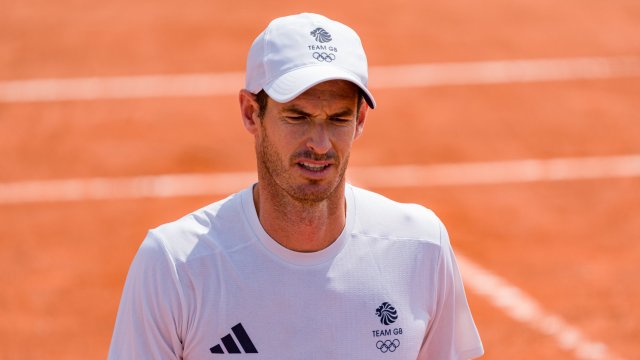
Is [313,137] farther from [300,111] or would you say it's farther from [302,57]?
[302,57]

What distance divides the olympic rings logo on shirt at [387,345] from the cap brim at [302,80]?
0.82 m

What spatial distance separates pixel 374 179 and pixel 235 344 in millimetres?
8772

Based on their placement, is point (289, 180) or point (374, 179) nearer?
point (289, 180)

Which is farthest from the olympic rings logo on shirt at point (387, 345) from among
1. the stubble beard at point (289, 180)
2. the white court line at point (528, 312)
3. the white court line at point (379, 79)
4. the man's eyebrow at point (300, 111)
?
the white court line at point (379, 79)

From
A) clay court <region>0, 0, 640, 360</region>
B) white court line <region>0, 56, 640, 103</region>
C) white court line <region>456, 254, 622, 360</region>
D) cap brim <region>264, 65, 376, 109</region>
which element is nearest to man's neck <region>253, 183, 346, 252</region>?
cap brim <region>264, 65, 376, 109</region>

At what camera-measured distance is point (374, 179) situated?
12516 mm

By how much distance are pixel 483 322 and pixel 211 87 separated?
6.08 meters

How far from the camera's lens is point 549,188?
12383 millimetres

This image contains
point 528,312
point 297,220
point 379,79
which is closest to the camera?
point 297,220

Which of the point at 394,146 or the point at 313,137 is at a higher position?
the point at 394,146

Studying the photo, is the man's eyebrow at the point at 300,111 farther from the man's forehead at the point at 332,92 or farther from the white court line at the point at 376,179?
the white court line at the point at 376,179

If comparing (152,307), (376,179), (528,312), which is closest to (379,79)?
(376,179)

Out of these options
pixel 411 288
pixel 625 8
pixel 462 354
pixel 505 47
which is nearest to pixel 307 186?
pixel 411 288

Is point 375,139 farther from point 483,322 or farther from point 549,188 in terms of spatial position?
point 483,322
